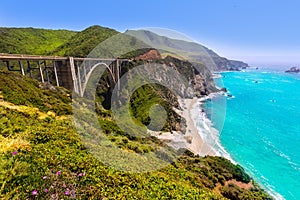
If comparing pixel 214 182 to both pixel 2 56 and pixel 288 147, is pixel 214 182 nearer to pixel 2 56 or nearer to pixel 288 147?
pixel 2 56

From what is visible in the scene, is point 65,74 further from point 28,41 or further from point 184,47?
point 28,41

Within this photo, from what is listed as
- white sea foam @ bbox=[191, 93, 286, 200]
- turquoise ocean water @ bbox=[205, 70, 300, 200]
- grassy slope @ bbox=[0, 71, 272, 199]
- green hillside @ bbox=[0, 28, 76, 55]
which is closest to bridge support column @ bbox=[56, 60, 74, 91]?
grassy slope @ bbox=[0, 71, 272, 199]

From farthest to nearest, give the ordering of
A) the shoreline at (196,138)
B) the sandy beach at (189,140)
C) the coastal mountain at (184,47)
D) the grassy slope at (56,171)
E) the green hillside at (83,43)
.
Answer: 1. the green hillside at (83,43)
2. the shoreline at (196,138)
3. the sandy beach at (189,140)
4. the coastal mountain at (184,47)
5. the grassy slope at (56,171)

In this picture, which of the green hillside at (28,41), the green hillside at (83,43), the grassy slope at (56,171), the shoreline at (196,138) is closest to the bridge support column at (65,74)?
the grassy slope at (56,171)

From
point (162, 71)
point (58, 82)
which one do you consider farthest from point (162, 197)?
point (162, 71)

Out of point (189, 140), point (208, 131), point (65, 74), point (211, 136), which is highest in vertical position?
point (65, 74)

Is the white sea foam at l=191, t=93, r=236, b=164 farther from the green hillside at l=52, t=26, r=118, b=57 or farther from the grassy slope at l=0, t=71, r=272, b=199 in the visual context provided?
the green hillside at l=52, t=26, r=118, b=57

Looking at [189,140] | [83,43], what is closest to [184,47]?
[189,140]

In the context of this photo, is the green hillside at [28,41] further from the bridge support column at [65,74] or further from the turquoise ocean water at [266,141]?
the turquoise ocean water at [266,141]
